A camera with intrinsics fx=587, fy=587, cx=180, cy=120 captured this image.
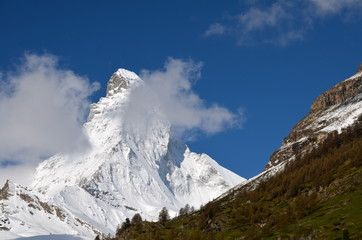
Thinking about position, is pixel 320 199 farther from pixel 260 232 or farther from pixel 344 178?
pixel 260 232

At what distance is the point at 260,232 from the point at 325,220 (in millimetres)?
26213

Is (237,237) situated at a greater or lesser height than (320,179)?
lesser

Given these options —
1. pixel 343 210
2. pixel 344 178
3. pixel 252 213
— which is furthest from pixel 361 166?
pixel 343 210

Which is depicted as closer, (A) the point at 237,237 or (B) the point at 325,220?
(B) the point at 325,220

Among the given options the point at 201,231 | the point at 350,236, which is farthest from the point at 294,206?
the point at 350,236

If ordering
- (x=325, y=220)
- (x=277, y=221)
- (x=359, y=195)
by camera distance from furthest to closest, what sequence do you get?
(x=277, y=221) < (x=359, y=195) < (x=325, y=220)

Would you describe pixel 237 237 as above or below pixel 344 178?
below

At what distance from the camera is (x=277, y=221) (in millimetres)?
168250

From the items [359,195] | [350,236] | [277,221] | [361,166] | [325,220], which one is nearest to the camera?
[350,236]

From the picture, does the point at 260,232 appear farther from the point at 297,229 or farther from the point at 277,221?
the point at 297,229

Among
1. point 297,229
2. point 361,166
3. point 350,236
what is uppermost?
point 361,166

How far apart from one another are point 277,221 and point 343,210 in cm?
2791

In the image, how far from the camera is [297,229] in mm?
143625

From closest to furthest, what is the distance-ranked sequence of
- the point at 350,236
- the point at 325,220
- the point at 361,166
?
the point at 350,236 < the point at 325,220 < the point at 361,166
